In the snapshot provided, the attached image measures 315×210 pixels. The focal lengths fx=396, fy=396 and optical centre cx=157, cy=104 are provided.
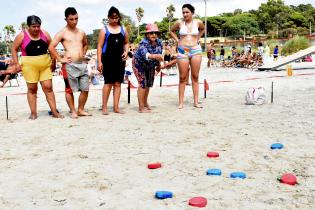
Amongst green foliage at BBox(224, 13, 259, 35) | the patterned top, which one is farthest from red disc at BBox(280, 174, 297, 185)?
green foliage at BBox(224, 13, 259, 35)

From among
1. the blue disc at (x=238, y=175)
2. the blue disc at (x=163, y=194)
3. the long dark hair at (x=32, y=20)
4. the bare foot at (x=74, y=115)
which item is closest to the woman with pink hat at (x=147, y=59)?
the bare foot at (x=74, y=115)

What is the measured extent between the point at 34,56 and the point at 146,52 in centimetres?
179

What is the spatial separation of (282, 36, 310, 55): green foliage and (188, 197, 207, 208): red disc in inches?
1039

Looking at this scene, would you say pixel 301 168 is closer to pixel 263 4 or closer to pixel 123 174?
pixel 123 174

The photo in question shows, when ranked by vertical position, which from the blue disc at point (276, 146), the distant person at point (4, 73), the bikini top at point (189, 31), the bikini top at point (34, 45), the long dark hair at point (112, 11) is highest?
the long dark hair at point (112, 11)

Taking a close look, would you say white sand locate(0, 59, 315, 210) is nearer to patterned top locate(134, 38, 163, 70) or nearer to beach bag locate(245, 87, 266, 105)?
beach bag locate(245, 87, 266, 105)

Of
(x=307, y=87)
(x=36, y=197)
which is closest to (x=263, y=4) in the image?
(x=307, y=87)

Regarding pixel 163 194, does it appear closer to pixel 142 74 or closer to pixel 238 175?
pixel 238 175

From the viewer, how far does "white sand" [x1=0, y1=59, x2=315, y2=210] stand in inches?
118

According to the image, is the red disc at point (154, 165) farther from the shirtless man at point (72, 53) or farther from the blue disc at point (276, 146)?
the shirtless man at point (72, 53)

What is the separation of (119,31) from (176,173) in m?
3.66

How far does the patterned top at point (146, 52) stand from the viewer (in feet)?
21.7

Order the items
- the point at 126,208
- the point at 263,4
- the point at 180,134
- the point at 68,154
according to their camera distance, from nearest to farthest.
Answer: the point at 126,208 < the point at 68,154 < the point at 180,134 < the point at 263,4

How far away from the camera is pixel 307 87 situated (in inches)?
383
